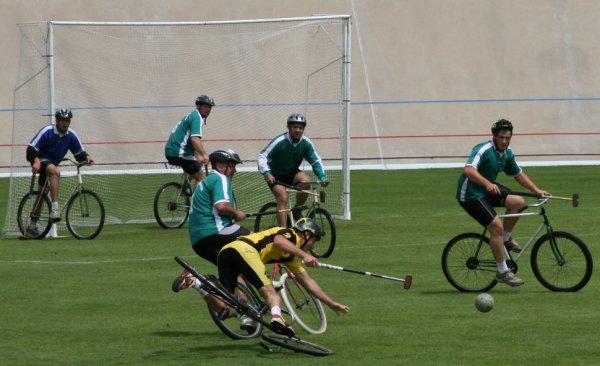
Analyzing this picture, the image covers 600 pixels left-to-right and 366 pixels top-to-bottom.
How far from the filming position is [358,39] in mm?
43875

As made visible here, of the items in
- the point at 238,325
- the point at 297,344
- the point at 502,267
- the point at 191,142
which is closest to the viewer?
the point at 297,344

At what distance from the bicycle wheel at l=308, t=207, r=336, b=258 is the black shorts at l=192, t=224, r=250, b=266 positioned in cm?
611

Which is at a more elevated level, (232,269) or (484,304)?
(232,269)

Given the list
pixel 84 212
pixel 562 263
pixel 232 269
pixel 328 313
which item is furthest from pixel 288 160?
pixel 232 269

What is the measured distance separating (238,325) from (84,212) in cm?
921

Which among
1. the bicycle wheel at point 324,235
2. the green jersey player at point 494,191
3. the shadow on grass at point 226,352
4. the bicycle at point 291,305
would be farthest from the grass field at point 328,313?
the green jersey player at point 494,191

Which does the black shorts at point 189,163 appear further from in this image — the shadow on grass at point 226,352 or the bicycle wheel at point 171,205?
the shadow on grass at point 226,352

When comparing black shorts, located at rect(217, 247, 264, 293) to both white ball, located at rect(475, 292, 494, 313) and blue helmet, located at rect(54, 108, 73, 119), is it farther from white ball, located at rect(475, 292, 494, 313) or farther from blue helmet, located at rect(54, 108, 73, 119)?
blue helmet, located at rect(54, 108, 73, 119)

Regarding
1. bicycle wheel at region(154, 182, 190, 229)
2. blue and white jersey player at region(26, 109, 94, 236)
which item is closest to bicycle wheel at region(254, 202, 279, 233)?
bicycle wheel at region(154, 182, 190, 229)

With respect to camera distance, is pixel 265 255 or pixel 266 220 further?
pixel 266 220

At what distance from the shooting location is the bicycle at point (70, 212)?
21.1 meters

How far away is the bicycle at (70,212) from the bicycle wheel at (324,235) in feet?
12.7

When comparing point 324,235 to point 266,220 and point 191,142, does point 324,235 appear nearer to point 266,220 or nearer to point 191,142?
point 266,220

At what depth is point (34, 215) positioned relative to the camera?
21.3 meters
